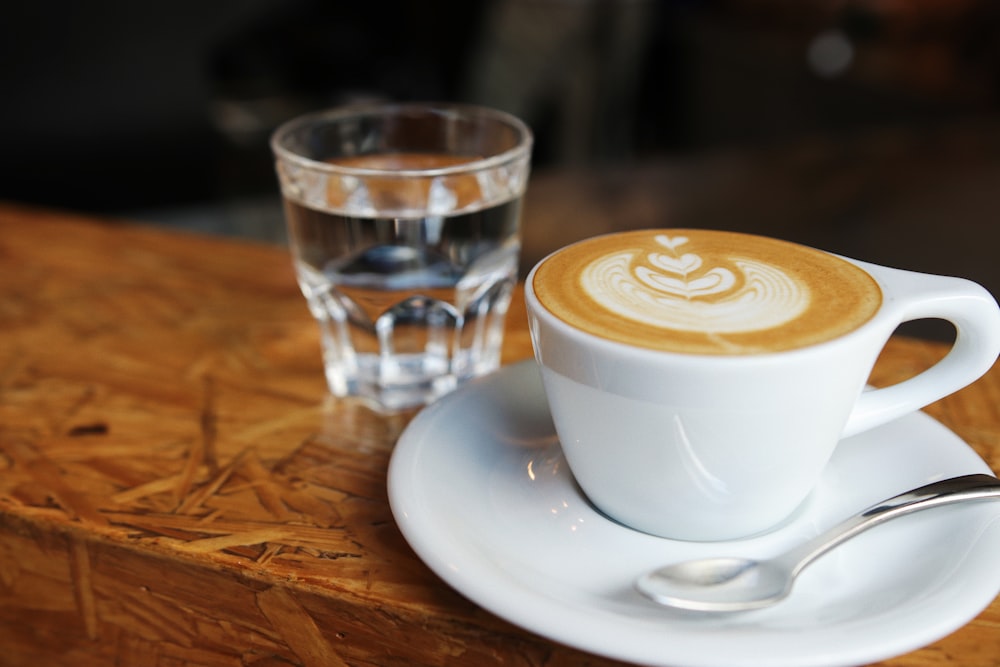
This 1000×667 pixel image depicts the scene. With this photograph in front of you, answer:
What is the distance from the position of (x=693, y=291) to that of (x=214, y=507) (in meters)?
0.27

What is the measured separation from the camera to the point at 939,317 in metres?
0.45

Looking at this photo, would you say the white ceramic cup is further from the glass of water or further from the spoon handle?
the glass of water

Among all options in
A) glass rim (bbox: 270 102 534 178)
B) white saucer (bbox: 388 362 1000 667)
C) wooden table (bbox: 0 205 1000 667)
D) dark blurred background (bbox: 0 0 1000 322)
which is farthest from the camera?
dark blurred background (bbox: 0 0 1000 322)

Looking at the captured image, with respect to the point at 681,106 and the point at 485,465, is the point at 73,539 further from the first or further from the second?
the point at 681,106

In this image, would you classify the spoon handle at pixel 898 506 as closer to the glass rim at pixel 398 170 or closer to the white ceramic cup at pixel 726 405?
the white ceramic cup at pixel 726 405

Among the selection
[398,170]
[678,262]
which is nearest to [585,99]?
[398,170]

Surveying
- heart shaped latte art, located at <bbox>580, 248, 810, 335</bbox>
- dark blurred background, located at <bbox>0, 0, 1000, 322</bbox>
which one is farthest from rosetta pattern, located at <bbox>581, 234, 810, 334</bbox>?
dark blurred background, located at <bbox>0, 0, 1000, 322</bbox>

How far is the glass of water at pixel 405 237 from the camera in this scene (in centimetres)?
59

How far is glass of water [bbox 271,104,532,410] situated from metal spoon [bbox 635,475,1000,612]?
26cm

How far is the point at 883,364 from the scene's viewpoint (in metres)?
0.67

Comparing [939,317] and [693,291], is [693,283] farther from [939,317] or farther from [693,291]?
[939,317]

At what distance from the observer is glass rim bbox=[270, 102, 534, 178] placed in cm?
56

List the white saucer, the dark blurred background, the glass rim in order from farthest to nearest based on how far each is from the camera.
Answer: the dark blurred background → the glass rim → the white saucer

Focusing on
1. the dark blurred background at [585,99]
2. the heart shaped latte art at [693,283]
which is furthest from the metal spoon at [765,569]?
the dark blurred background at [585,99]
